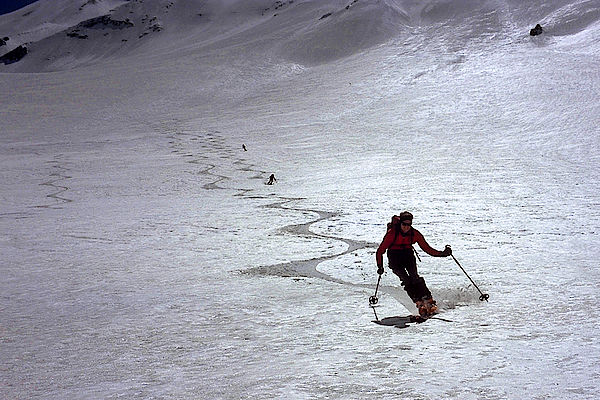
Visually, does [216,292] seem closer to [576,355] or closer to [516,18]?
[576,355]

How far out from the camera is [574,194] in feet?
38.4

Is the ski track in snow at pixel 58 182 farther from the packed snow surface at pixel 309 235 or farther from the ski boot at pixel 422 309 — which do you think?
the ski boot at pixel 422 309

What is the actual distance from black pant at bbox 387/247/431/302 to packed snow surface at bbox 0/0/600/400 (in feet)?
0.69

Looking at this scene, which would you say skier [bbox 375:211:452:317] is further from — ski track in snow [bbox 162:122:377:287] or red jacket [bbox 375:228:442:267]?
ski track in snow [bbox 162:122:377:287]

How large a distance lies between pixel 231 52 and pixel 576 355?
44057 millimetres

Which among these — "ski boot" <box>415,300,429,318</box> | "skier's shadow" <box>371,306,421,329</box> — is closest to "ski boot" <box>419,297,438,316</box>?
"ski boot" <box>415,300,429,318</box>

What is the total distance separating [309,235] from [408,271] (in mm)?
3199

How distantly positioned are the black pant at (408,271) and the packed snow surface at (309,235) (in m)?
0.21

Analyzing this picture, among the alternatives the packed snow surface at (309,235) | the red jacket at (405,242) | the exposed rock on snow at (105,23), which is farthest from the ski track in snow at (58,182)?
the exposed rock on snow at (105,23)

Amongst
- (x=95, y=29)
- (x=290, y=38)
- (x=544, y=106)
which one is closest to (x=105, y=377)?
(x=544, y=106)

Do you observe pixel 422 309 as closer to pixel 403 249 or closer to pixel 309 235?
pixel 403 249

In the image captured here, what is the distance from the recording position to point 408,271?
6.14 metres

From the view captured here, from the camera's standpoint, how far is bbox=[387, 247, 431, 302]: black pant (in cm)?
591

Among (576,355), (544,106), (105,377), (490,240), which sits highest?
(105,377)
